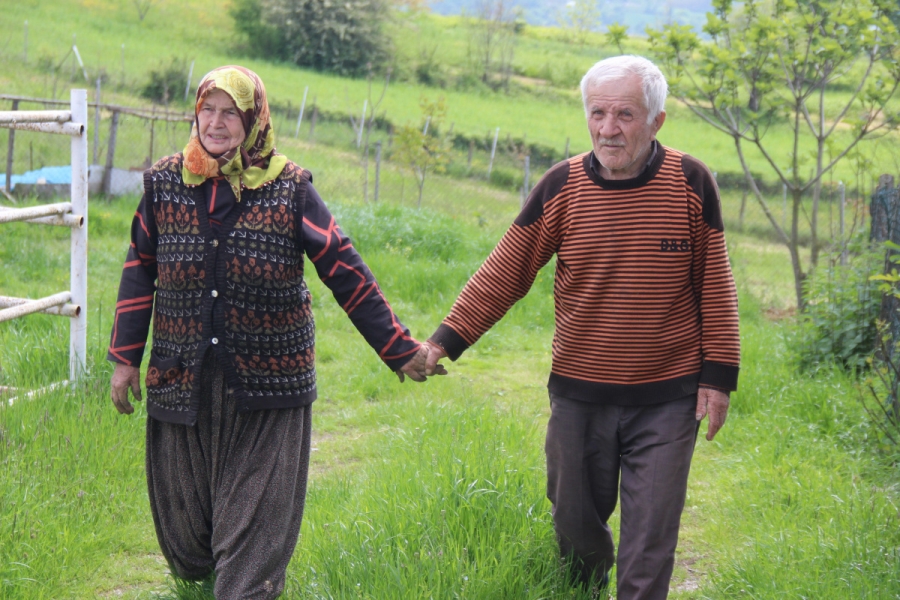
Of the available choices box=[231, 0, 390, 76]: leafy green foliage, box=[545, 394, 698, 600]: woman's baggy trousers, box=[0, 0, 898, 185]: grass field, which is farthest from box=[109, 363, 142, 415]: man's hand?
box=[231, 0, 390, 76]: leafy green foliage

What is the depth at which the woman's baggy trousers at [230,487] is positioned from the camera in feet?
9.78

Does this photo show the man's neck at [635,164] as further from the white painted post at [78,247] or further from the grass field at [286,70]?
the grass field at [286,70]

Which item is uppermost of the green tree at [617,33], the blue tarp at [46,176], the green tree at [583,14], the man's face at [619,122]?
the green tree at [583,14]

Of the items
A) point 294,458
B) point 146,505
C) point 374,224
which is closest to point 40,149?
point 374,224

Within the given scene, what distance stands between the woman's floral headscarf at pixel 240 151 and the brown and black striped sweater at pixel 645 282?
969 mm

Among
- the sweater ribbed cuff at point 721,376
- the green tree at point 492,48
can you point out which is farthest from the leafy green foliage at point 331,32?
the sweater ribbed cuff at point 721,376

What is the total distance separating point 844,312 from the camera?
6688 mm

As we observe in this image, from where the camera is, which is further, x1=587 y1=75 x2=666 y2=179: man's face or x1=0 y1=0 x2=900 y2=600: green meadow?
x1=0 y1=0 x2=900 y2=600: green meadow

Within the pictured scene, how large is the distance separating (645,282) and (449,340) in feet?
2.47

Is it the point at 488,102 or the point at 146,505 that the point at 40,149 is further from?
the point at 488,102

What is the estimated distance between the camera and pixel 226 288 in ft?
9.86

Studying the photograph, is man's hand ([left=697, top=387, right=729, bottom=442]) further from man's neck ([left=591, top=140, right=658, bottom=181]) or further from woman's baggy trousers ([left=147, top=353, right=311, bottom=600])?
woman's baggy trousers ([left=147, top=353, right=311, bottom=600])

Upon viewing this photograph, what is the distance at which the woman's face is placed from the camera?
→ 118 inches

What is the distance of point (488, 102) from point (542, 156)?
1505 cm
